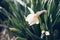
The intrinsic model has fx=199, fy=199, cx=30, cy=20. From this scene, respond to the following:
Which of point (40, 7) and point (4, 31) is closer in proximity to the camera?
point (40, 7)

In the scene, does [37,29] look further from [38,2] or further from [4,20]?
[4,20]

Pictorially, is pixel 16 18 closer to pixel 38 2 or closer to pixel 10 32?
pixel 10 32

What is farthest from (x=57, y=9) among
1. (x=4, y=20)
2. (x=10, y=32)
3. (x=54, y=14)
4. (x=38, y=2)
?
(x=4, y=20)

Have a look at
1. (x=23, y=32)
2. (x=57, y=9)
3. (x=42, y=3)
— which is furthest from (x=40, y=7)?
(x=23, y=32)

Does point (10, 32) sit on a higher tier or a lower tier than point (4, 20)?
lower

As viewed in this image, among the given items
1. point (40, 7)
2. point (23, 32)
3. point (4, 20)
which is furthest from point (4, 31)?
point (40, 7)

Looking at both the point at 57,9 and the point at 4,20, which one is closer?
the point at 57,9

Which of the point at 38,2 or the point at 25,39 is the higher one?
the point at 38,2

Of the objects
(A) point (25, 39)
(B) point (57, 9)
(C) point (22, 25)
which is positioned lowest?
(A) point (25, 39)
